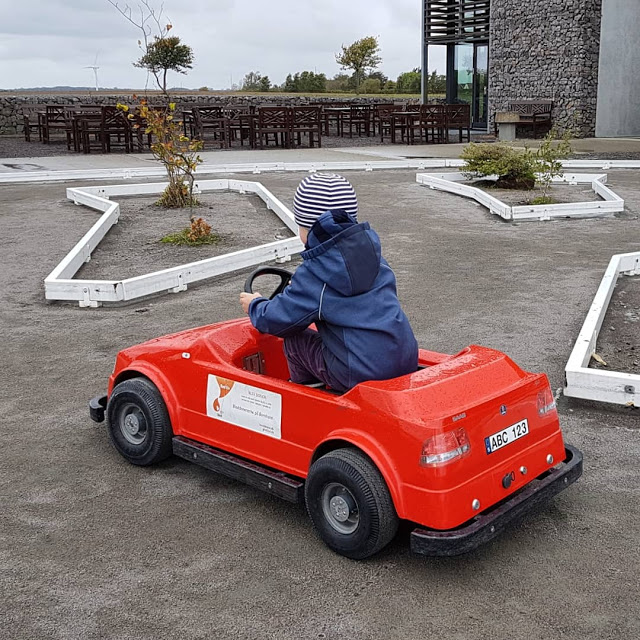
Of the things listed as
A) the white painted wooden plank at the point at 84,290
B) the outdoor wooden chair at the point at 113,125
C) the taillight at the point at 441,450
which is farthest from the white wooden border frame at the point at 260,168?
the taillight at the point at 441,450

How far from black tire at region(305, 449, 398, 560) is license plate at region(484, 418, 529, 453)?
0.40 meters

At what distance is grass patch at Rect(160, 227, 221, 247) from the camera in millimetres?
8867

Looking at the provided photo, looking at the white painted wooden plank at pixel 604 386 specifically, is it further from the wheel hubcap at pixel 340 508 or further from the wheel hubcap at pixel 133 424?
the wheel hubcap at pixel 133 424

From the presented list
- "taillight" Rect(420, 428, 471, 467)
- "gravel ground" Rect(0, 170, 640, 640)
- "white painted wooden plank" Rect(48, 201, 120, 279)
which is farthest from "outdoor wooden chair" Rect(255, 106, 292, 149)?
"taillight" Rect(420, 428, 471, 467)

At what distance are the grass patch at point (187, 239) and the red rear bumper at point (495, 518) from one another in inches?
243

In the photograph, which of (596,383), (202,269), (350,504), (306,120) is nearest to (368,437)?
(350,504)

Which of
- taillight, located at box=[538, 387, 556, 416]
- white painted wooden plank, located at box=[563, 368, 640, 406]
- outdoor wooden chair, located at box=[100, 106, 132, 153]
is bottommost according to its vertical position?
white painted wooden plank, located at box=[563, 368, 640, 406]

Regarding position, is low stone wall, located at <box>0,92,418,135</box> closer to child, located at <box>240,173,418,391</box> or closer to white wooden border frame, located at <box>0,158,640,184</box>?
white wooden border frame, located at <box>0,158,640,184</box>

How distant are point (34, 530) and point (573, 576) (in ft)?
6.40

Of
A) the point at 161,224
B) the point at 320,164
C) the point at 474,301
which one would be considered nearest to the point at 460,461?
the point at 474,301

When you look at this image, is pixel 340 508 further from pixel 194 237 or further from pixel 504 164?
pixel 504 164

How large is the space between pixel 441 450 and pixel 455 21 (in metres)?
26.4

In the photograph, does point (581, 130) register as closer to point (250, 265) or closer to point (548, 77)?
point (548, 77)

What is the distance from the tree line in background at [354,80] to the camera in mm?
42450
